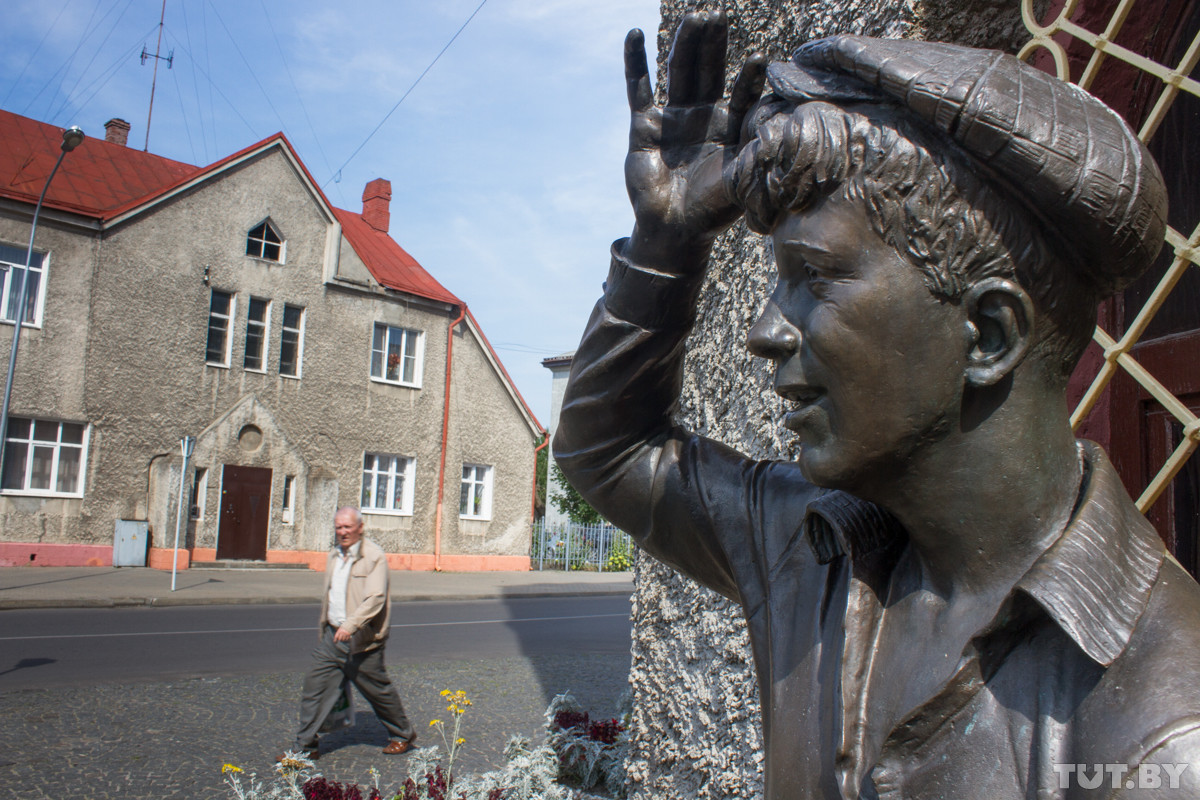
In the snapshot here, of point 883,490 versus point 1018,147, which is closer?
point 1018,147

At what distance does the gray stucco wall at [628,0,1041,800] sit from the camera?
208cm

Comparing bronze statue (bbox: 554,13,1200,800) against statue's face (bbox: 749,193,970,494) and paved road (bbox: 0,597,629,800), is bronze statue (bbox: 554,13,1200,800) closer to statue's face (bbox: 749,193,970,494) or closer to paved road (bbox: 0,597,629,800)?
statue's face (bbox: 749,193,970,494)

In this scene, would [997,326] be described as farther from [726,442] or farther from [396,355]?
[396,355]

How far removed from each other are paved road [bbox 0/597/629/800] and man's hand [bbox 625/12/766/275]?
16.5 feet

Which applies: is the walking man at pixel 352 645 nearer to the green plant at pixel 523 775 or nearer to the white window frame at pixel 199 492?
the green plant at pixel 523 775

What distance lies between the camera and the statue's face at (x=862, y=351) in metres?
0.96

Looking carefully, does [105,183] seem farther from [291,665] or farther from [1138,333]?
[1138,333]

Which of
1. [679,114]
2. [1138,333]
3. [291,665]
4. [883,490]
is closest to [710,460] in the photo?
[883,490]

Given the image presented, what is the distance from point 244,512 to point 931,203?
67.1 ft

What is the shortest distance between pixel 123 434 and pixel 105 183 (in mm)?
5808

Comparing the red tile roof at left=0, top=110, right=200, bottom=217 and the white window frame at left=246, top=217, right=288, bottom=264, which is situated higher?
the red tile roof at left=0, top=110, right=200, bottom=217

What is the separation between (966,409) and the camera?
98 cm

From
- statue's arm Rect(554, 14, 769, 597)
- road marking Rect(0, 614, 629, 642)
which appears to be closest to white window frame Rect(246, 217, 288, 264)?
road marking Rect(0, 614, 629, 642)

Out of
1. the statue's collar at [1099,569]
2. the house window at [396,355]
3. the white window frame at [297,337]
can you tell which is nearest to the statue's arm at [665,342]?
the statue's collar at [1099,569]
